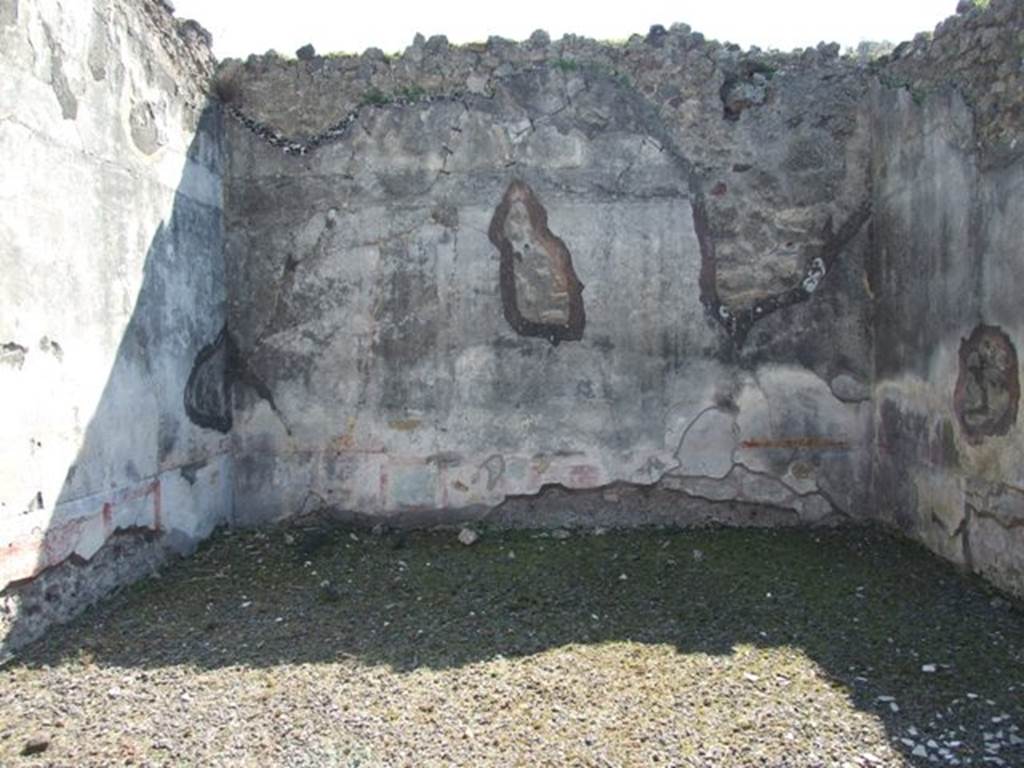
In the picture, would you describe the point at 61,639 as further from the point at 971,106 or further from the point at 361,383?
the point at 971,106

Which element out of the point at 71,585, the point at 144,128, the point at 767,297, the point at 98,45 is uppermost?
the point at 98,45

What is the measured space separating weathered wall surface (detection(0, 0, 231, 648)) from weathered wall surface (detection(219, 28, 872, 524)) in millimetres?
658

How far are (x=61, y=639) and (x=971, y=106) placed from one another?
4.14m

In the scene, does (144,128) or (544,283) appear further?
(544,283)

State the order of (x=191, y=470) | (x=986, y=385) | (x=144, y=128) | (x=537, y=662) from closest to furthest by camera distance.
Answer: (x=537, y=662), (x=986, y=385), (x=144, y=128), (x=191, y=470)

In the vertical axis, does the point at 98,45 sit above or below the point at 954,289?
above

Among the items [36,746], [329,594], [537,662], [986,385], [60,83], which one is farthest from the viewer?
[329,594]

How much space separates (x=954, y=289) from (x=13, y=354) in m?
3.71

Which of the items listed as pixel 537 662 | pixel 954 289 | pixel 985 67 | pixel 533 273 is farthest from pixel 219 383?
pixel 985 67

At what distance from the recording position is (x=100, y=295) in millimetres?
3256

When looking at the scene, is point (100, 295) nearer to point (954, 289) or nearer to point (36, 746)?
point (36, 746)

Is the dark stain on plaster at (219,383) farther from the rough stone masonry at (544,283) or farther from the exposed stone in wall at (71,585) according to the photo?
the exposed stone in wall at (71,585)

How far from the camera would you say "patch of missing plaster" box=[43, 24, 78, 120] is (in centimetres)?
299

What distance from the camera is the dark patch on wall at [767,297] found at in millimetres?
4176
